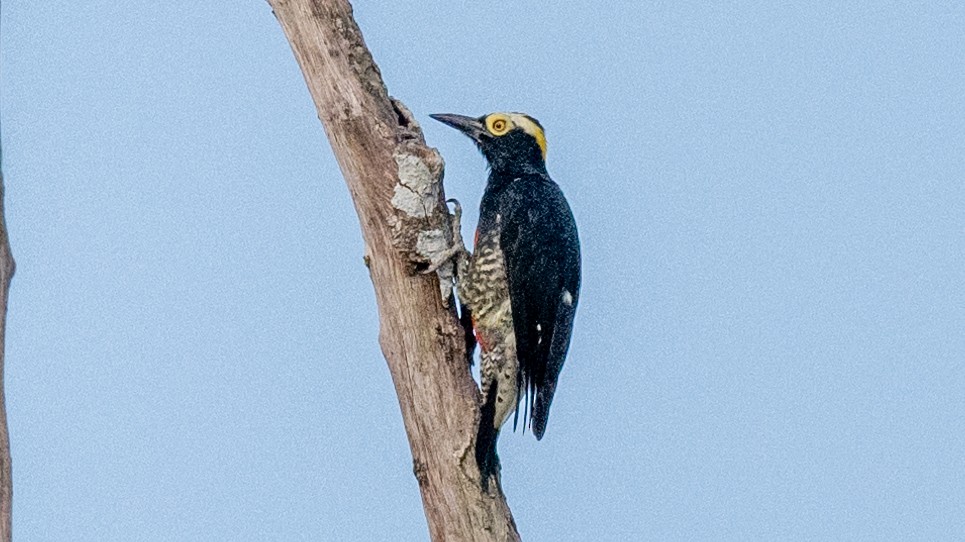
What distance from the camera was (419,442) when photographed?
666cm

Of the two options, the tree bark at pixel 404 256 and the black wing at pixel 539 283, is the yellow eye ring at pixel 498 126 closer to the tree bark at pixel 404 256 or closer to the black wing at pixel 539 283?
the black wing at pixel 539 283

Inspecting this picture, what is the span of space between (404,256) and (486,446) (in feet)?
3.37

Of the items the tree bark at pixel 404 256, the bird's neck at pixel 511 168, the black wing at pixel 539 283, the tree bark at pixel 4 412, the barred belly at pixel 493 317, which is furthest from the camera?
the bird's neck at pixel 511 168

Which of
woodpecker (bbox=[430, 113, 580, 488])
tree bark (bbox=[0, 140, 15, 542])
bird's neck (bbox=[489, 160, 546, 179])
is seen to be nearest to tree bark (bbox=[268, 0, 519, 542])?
woodpecker (bbox=[430, 113, 580, 488])

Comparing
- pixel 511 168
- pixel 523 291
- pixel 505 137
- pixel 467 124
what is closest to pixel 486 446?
pixel 523 291

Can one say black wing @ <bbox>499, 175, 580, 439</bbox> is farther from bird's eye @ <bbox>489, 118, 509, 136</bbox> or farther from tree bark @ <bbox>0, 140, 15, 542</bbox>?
tree bark @ <bbox>0, 140, 15, 542</bbox>

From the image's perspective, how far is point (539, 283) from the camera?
7695 millimetres

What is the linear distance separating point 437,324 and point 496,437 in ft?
2.23

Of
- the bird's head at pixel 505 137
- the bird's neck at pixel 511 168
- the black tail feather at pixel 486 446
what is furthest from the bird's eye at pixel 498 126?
the black tail feather at pixel 486 446

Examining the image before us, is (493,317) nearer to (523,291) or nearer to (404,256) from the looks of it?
(523,291)

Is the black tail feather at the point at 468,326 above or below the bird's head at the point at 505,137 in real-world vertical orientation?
below

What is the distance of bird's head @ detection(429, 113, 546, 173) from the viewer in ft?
27.0

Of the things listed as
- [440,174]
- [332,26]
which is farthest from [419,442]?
[332,26]

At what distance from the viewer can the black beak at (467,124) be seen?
27.3ft
